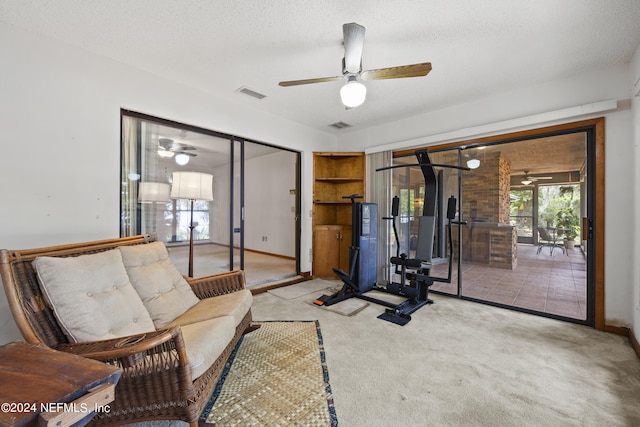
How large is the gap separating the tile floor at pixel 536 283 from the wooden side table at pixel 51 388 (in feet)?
12.9

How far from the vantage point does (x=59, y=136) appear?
7.57 ft

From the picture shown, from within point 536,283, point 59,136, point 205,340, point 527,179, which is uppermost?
point 59,136

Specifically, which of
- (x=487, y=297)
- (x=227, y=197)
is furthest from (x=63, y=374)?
(x=487, y=297)

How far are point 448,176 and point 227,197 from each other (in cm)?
328

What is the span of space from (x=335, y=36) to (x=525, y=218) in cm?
363

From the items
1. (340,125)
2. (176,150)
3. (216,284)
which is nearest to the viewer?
(216,284)

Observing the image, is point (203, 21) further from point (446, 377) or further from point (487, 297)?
point (487, 297)

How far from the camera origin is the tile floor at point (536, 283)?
10.5 feet

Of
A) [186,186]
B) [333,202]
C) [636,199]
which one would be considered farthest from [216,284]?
[636,199]

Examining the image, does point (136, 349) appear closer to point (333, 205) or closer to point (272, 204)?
point (333, 205)

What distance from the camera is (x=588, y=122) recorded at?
9.02ft

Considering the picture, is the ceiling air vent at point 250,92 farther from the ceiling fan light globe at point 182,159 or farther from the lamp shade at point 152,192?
the lamp shade at point 152,192

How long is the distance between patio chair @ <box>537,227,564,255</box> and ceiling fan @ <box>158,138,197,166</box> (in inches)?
198

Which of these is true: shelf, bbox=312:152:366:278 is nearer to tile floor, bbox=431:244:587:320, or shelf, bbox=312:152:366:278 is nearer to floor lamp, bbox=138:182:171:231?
tile floor, bbox=431:244:587:320
